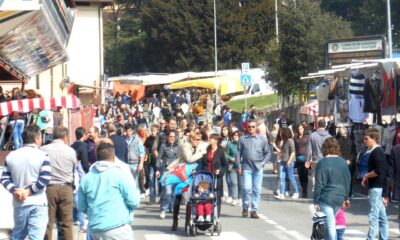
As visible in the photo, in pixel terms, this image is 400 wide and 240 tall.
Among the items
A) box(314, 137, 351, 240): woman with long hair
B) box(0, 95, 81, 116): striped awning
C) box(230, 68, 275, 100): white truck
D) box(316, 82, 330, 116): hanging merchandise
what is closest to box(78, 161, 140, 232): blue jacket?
box(314, 137, 351, 240): woman with long hair

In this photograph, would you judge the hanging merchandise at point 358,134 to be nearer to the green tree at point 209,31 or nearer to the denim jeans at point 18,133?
the denim jeans at point 18,133

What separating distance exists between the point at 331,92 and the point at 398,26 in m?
53.3

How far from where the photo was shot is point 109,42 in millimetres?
102500

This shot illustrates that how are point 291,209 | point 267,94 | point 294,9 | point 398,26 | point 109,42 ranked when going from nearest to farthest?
point 291,209 → point 294,9 → point 267,94 → point 398,26 → point 109,42

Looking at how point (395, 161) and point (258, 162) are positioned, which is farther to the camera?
point (258, 162)

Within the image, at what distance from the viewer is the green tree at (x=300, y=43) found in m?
45.2

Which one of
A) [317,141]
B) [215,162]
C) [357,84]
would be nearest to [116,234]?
[215,162]

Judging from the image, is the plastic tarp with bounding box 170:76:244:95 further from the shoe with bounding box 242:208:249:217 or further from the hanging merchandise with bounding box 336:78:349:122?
the shoe with bounding box 242:208:249:217

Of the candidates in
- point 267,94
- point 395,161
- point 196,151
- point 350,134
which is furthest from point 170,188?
point 267,94

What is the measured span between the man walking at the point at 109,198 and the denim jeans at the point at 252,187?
919 centimetres

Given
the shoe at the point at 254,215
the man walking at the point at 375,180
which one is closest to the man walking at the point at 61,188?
the man walking at the point at 375,180

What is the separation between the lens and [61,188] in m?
13.4

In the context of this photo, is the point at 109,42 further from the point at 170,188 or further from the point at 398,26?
the point at 170,188

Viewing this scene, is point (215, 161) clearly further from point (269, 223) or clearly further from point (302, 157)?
point (302, 157)
